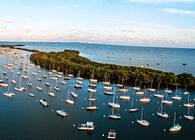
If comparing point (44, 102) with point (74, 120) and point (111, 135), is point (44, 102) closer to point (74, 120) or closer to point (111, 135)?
point (74, 120)

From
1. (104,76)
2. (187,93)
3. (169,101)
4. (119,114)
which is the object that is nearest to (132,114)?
(119,114)

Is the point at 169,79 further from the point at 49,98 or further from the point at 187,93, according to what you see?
the point at 49,98

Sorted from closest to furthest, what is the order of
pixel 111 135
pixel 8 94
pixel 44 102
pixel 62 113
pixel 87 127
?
1. pixel 111 135
2. pixel 87 127
3. pixel 62 113
4. pixel 44 102
5. pixel 8 94

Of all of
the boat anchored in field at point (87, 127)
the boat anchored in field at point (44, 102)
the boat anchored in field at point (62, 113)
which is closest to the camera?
the boat anchored in field at point (87, 127)

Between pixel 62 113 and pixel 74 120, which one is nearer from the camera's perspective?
pixel 74 120

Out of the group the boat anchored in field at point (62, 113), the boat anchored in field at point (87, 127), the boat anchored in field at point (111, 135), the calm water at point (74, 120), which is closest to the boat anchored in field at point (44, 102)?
the calm water at point (74, 120)

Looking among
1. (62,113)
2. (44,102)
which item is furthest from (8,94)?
(62,113)

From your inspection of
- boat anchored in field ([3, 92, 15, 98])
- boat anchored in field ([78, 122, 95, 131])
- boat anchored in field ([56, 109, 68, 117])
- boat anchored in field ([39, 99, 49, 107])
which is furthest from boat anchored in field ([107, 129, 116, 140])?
boat anchored in field ([3, 92, 15, 98])

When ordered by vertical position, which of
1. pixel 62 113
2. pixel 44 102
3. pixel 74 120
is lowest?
pixel 74 120

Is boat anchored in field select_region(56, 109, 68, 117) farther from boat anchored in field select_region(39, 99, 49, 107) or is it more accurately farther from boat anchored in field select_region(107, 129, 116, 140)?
boat anchored in field select_region(107, 129, 116, 140)

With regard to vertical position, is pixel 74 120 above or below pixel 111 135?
above

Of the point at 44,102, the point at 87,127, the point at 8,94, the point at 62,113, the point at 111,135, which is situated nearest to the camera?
the point at 111,135

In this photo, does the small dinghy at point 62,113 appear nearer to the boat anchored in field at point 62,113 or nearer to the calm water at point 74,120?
the boat anchored in field at point 62,113

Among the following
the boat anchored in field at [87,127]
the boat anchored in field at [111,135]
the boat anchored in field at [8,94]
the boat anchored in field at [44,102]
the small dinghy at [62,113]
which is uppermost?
the boat anchored in field at [8,94]
